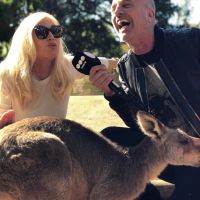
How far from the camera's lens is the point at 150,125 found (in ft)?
15.5

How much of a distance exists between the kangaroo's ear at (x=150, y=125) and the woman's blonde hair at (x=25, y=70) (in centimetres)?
98

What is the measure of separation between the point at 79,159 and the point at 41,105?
103 centimetres

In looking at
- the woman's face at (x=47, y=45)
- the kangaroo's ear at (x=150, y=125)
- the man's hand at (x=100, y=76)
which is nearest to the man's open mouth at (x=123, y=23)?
the man's hand at (x=100, y=76)

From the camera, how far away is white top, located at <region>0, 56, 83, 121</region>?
17.0ft

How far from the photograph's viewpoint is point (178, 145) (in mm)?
4883

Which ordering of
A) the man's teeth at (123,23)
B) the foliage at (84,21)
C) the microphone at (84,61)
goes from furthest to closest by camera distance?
the foliage at (84,21) → the man's teeth at (123,23) → the microphone at (84,61)

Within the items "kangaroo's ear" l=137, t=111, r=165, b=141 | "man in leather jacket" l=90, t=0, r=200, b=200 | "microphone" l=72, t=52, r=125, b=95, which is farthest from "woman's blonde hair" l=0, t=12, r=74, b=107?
"kangaroo's ear" l=137, t=111, r=165, b=141

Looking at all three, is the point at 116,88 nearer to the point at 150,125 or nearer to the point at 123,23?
the point at 150,125

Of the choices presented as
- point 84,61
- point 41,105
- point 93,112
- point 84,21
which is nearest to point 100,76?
point 84,61

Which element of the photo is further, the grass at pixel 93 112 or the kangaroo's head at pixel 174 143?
the grass at pixel 93 112

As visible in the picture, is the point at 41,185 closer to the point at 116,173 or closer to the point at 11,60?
the point at 116,173

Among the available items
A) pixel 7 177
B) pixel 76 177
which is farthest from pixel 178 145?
pixel 7 177

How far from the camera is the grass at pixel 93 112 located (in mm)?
7035

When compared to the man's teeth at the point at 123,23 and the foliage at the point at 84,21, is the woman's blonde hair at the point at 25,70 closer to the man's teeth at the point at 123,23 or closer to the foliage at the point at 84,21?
the man's teeth at the point at 123,23
